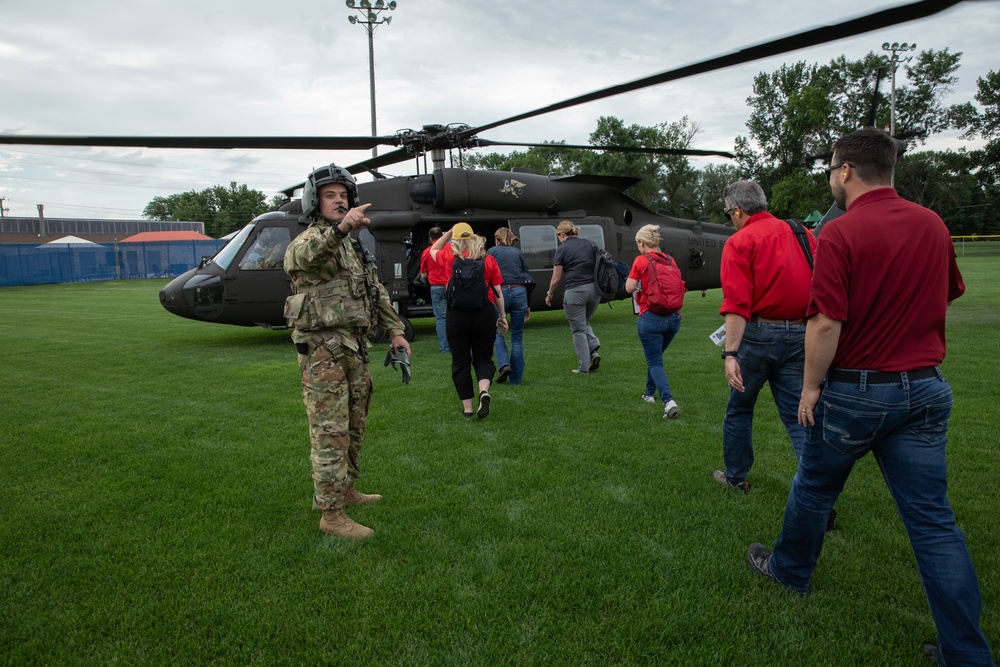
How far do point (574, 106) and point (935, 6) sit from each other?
11.9 feet

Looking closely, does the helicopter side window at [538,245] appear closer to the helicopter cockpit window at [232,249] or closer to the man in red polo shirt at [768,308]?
the helicopter cockpit window at [232,249]

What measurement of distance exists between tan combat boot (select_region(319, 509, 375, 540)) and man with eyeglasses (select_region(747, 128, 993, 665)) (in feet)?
7.97

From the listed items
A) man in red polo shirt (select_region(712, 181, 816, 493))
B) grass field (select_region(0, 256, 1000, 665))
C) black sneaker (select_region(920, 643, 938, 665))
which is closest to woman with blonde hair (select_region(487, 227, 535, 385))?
grass field (select_region(0, 256, 1000, 665))

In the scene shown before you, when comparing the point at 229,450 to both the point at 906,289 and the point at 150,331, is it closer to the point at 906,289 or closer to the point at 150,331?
the point at 906,289

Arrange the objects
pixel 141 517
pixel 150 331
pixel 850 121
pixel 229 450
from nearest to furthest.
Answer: pixel 141 517 < pixel 229 450 < pixel 150 331 < pixel 850 121

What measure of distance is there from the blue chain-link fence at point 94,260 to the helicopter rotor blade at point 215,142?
2216cm

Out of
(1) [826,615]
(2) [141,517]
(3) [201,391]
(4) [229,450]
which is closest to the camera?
Answer: (1) [826,615]

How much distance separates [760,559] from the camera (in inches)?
122

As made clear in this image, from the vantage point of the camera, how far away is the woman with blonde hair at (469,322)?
5875 mm

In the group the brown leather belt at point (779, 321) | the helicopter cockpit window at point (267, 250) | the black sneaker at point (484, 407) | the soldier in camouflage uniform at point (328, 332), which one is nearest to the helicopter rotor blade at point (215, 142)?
the helicopter cockpit window at point (267, 250)

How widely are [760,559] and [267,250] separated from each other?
30.9ft

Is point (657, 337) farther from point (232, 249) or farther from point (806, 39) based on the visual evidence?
point (232, 249)

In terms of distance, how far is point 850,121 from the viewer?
5206 cm

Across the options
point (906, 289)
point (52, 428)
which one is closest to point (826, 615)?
point (906, 289)
